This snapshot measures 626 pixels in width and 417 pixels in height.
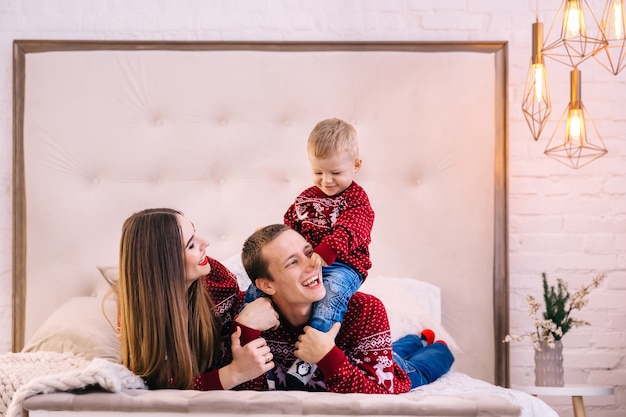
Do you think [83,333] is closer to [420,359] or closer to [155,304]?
[155,304]

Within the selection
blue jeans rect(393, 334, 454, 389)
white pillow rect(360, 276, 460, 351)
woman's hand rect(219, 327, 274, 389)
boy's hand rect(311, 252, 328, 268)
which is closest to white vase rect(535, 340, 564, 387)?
white pillow rect(360, 276, 460, 351)

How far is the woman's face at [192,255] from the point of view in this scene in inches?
71.1

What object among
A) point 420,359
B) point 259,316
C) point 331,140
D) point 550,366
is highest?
point 331,140

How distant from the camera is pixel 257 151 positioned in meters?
3.12

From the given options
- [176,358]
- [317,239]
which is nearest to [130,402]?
[176,358]

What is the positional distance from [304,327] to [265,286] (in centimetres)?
15

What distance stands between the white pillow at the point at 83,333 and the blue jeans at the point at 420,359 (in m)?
0.88

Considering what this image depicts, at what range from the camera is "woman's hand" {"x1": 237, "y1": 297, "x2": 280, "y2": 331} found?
181 cm

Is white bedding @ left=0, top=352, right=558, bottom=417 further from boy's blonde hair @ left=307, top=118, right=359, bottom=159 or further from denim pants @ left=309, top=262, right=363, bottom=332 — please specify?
boy's blonde hair @ left=307, top=118, right=359, bottom=159

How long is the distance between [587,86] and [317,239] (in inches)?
66.5

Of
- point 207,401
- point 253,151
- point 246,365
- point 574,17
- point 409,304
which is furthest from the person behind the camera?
point 253,151

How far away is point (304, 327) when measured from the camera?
1.83 m

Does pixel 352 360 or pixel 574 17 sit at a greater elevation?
pixel 574 17

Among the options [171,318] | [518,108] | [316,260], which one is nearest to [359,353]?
[316,260]
